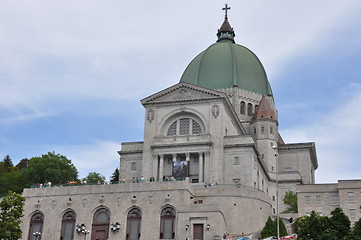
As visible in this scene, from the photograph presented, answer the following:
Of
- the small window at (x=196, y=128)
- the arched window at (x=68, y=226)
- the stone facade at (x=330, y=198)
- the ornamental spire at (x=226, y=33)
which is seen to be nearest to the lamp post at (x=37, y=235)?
the arched window at (x=68, y=226)

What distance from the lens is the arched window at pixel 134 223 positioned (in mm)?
65062

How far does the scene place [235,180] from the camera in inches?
3211

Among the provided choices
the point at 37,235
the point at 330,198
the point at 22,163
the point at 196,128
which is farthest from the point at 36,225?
the point at 22,163

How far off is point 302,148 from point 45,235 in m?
54.3

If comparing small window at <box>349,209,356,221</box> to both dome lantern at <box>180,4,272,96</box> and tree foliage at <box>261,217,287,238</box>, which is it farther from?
dome lantern at <box>180,4,272,96</box>

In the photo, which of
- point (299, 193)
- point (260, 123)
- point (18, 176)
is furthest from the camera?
point (260, 123)

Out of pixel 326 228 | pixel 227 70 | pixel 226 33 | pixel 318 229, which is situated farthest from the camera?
pixel 226 33

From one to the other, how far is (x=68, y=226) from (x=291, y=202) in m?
35.2

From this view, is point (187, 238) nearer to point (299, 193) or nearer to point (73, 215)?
point (73, 215)

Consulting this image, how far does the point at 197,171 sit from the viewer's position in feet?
271

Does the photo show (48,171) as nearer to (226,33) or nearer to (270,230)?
(270,230)

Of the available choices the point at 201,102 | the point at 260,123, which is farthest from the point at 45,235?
the point at 260,123

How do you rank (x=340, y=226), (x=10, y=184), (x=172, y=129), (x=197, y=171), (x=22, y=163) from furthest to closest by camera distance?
(x=22, y=163) → (x=10, y=184) → (x=172, y=129) → (x=197, y=171) → (x=340, y=226)

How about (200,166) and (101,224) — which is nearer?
(101,224)
